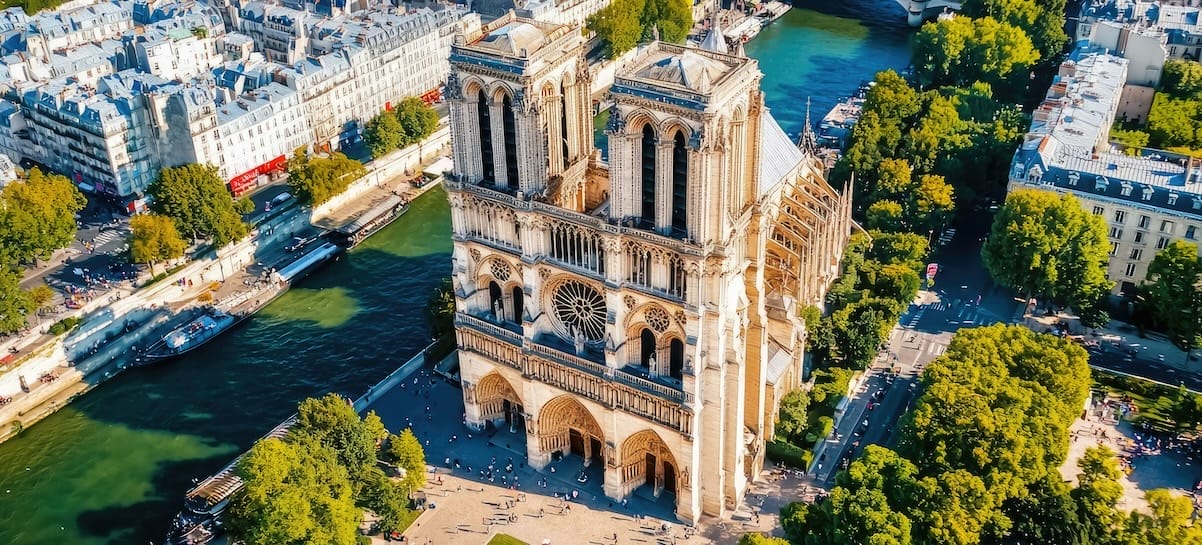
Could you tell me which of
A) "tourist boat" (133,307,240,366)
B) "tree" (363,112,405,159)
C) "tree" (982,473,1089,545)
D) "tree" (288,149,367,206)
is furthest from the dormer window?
"tourist boat" (133,307,240,366)

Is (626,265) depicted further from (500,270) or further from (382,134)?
(382,134)

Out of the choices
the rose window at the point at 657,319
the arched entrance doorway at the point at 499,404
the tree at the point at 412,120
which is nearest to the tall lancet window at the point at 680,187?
the rose window at the point at 657,319

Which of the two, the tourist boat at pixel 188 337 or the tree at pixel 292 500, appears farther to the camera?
the tourist boat at pixel 188 337

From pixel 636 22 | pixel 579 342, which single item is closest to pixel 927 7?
pixel 636 22

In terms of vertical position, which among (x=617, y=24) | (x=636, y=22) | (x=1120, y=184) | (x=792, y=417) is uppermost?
(x=617, y=24)

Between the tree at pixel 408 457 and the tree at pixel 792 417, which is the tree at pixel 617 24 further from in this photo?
the tree at pixel 408 457
